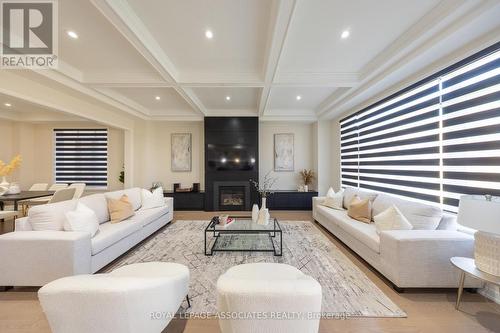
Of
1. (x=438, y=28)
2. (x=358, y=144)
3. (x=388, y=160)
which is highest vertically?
(x=438, y=28)

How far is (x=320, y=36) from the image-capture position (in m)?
2.49

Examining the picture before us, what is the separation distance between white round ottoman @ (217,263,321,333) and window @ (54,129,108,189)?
7005 mm

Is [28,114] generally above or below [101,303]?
above

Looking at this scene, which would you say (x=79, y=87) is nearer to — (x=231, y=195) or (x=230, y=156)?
(x=230, y=156)

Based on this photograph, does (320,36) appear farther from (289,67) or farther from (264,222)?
(264,222)

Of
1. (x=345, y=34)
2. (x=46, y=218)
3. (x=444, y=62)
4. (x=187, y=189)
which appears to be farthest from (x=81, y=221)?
(x=444, y=62)

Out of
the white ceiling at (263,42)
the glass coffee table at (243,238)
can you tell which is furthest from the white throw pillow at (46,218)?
the white ceiling at (263,42)

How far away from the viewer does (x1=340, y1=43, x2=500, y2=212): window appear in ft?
7.16

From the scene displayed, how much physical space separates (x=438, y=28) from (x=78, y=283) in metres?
3.72

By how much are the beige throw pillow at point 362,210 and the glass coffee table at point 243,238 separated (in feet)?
4.40

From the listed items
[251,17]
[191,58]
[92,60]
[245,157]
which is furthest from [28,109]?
[251,17]

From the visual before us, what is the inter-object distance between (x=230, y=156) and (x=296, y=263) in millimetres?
3668

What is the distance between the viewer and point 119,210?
131 inches

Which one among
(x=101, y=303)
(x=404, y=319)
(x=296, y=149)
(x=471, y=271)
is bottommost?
(x=404, y=319)
